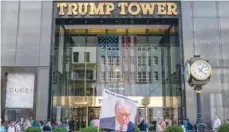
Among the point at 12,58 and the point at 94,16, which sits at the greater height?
the point at 94,16

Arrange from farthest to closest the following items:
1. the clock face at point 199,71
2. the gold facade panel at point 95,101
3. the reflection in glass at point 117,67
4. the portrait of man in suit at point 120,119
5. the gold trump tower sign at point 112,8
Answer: the reflection in glass at point 117,67, the gold facade panel at point 95,101, the gold trump tower sign at point 112,8, the clock face at point 199,71, the portrait of man in suit at point 120,119

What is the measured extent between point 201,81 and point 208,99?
44.6 ft

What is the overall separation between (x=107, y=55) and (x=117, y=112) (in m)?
19.8

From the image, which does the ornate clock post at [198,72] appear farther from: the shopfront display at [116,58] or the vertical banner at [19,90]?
the vertical banner at [19,90]

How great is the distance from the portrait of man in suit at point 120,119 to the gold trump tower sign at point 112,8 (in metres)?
17.4

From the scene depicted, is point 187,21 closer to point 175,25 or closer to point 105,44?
point 175,25

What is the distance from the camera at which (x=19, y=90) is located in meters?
25.1

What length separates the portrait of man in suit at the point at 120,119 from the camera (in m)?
9.26

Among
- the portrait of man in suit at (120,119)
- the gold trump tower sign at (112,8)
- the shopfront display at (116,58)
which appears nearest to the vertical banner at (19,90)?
the shopfront display at (116,58)

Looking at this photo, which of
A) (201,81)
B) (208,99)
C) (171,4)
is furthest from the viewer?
(171,4)

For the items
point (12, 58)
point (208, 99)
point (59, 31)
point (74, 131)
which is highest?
point (59, 31)

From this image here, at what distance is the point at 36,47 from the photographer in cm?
2523

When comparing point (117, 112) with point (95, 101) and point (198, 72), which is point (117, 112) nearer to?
point (198, 72)

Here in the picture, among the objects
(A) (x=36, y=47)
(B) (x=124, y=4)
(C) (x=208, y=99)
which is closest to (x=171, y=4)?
(B) (x=124, y=4)
